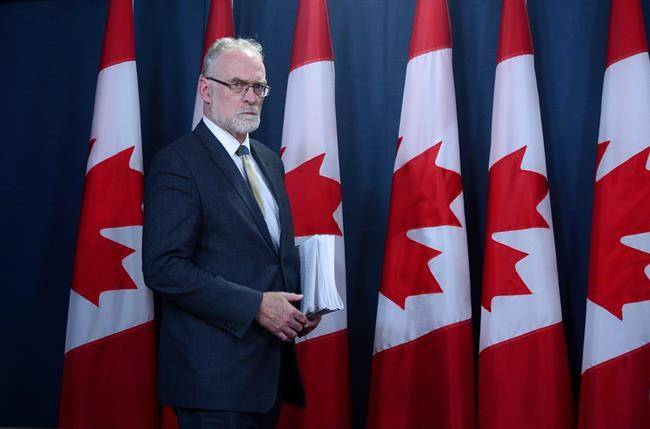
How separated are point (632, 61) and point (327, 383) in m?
1.65

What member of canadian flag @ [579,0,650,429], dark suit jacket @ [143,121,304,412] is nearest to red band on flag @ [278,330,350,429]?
Answer: canadian flag @ [579,0,650,429]

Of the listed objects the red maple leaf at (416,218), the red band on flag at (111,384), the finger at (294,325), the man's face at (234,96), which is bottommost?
the red band on flag at (111,384)

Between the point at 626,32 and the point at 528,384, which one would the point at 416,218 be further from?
the point at 626,32

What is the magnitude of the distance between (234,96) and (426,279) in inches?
46.8

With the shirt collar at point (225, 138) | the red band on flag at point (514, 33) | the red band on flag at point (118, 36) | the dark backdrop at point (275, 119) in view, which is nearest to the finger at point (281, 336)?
the shirt collar at point (225, 138)

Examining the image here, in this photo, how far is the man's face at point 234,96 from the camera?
2129 millimetres

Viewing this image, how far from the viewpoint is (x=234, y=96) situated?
214cm

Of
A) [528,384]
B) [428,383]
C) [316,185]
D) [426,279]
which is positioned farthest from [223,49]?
[528,384]

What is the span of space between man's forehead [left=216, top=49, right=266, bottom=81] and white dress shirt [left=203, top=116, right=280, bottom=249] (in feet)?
0.47

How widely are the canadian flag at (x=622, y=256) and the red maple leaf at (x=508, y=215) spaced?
0.75 ft

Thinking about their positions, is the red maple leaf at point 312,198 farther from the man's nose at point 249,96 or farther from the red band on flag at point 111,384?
the man's nose at point 249,96

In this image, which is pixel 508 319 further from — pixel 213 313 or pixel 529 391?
pixel 213 313

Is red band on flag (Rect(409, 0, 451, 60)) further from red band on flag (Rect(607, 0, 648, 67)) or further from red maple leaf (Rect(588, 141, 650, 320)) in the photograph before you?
red maple leaf (Rect(588, 141, 650, 320))

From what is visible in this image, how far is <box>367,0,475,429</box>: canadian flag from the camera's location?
295 centimetres
